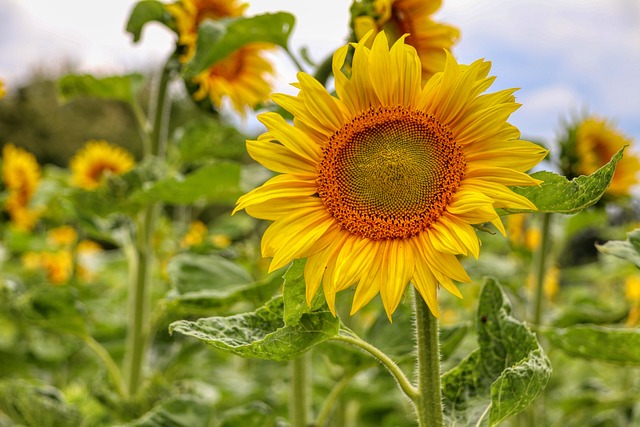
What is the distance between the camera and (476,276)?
1725 millimetres

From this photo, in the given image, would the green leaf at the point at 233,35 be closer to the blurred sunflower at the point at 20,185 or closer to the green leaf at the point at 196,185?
the green leaf at the point at 196,185

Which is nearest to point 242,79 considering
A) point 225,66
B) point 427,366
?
point 225,66

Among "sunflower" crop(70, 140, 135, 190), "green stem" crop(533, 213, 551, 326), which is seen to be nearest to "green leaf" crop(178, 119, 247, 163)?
"green stem" crop(533, 213, 551, 326)

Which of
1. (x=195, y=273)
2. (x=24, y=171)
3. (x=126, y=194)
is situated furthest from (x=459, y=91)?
(x=24, y=171)

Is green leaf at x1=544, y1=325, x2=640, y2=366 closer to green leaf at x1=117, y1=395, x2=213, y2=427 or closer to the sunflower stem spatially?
green leaf at x1=117, y1=395, x2=213, y2=427

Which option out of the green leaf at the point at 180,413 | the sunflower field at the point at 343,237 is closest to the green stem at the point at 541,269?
the sunflower field at the point at 343,237

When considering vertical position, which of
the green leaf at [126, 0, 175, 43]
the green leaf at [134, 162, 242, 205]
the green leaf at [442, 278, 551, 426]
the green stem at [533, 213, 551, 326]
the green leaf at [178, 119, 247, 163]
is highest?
the green leaf at [126, 0, 175, 43]

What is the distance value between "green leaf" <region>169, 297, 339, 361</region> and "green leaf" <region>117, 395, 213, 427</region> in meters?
0.44

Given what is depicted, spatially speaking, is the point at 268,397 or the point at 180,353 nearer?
the point at 180,353

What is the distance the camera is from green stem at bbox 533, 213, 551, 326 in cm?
183

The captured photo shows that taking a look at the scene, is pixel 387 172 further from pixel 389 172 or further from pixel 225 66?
pixel 225 66

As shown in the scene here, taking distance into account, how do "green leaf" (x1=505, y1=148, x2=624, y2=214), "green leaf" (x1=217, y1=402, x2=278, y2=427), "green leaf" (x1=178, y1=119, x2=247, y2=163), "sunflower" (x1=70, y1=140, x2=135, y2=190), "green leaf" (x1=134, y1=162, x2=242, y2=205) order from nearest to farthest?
"green leaf" (x1=505, y1=148, x2=624, y2=214) → "green leaf" (x1=217, y1=402, x2=278, y2=427) → "green leaf" (x1=134, y1=162, x2=242, y2=205) → "green leaf" (x1=178, y1=119, x2=247, y2=163) → "sunflower" (x1=70, y1=140, x2=135, y2=190)

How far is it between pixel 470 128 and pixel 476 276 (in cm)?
100

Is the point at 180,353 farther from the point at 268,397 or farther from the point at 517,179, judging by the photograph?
the point at 517,179
